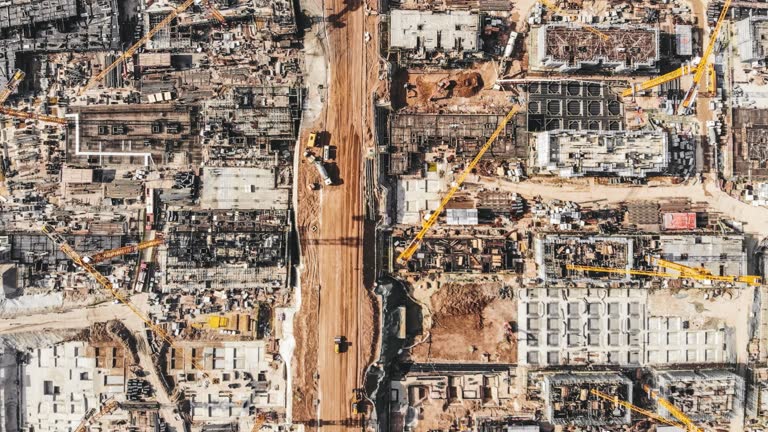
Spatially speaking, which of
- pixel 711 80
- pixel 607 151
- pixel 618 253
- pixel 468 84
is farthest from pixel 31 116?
pixel 711 80

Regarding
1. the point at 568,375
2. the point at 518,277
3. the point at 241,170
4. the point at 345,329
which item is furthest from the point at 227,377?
the point at 568,375

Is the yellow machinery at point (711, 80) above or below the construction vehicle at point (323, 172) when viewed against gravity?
above

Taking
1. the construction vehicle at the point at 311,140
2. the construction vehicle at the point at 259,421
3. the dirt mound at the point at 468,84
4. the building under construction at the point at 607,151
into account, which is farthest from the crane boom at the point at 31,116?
the building under construction at the point at 607,151

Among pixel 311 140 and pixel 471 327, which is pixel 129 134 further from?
pixel 471 327

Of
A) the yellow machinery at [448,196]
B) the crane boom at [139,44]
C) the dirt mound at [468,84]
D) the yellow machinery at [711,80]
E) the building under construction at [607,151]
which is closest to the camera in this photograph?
the building under construction at [607,151]

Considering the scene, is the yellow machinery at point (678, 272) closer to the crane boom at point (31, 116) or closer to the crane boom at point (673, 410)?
the crane boom at point (673, 410)

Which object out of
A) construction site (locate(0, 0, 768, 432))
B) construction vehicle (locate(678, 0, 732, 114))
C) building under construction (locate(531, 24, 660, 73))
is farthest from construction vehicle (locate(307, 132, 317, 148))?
construction vehicle (locate(678, 0, 732, 114))

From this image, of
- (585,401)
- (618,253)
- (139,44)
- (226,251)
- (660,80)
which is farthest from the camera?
(660,80)
